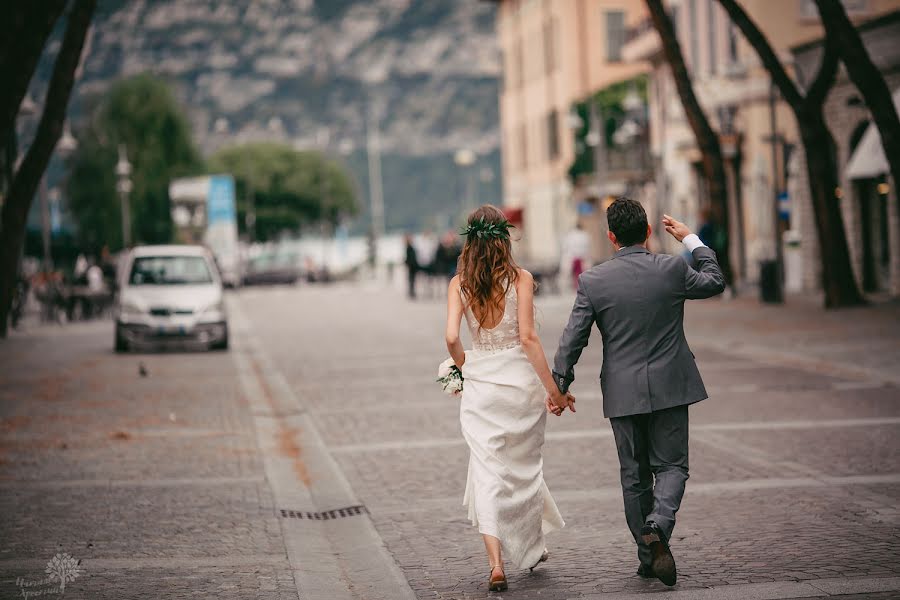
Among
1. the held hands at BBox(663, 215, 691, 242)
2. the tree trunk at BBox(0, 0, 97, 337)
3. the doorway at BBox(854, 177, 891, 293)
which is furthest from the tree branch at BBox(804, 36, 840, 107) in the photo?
the held hands at BBox(663, 215, 691, 242)

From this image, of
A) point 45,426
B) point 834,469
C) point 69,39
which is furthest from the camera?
point 69,39

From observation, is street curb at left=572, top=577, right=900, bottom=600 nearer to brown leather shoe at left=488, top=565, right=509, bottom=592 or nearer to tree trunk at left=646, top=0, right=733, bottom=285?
brown leather shoe at left=488, top=565, right=509, bottom=592

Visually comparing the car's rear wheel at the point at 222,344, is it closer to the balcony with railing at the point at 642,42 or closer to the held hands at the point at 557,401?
the held hands at the point at 557,401

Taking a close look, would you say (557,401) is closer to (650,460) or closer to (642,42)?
(650,460)

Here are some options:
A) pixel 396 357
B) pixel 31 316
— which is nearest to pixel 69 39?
pixel 396 357

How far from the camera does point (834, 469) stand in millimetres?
9898

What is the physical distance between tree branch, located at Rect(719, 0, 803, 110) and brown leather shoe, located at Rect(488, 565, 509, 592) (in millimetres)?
18626

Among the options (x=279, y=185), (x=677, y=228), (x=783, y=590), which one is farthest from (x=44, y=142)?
(x=279, y=185)

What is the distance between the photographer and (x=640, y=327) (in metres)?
6.76

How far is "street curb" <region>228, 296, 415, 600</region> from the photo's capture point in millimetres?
7027

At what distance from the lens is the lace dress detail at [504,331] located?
22.7 ft

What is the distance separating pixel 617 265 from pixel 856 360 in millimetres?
11137

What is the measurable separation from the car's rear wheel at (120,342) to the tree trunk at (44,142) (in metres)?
2.83

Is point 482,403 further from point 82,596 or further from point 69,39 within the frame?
point 69,39
